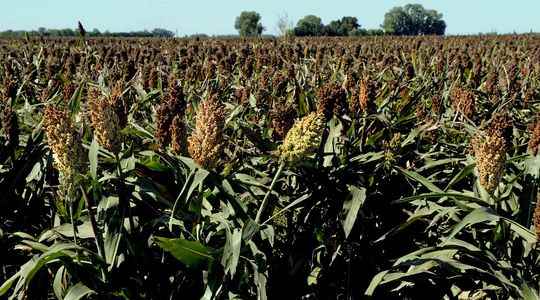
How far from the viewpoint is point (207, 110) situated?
6.33ft

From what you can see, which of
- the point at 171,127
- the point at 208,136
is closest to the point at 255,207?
the point at 171,127

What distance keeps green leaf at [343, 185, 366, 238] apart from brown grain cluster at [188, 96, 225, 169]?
2.40ft

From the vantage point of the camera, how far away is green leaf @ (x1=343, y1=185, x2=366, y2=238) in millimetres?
2447

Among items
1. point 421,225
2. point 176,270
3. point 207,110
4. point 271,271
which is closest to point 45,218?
point 176,270

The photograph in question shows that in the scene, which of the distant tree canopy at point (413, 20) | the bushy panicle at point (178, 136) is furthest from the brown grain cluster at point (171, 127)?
the distant tree canopy at point (413, 20)

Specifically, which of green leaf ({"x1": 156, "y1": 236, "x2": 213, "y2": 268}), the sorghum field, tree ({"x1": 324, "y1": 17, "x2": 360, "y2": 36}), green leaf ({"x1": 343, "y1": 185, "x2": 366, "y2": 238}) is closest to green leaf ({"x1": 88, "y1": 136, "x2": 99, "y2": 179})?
the sorghum field

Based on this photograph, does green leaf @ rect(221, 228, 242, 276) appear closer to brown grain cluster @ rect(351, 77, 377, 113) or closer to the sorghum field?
the sorghum field

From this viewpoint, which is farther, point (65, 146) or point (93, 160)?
point (93, 160)

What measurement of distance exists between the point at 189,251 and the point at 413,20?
4496 inches

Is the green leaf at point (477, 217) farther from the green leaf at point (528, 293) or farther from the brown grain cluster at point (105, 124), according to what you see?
the brown grain cluster at point (105, 124)

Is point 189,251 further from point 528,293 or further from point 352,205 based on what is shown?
point 528,293

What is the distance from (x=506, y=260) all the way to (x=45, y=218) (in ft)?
6.93

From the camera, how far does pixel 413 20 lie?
363ft

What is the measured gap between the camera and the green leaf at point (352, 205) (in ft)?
8.03
